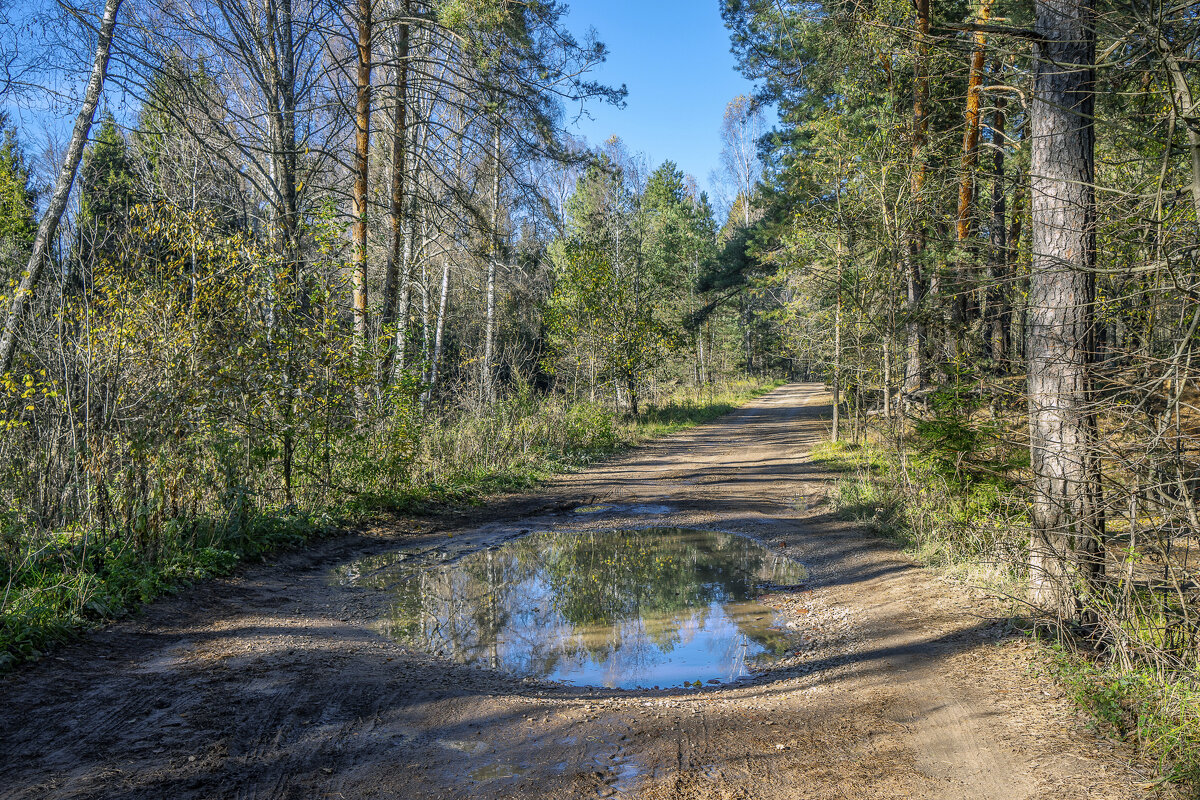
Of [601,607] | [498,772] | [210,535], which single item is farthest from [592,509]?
[498,772]

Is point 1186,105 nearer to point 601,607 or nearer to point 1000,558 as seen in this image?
point 1000,558

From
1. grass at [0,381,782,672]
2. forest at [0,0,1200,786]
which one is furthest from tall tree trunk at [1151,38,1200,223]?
grass at [0,381,782,672]

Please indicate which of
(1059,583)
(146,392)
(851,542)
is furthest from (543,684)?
(851,542)

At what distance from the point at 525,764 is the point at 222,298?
247 inches

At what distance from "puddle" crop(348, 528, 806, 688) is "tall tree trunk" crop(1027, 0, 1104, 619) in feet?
7.17

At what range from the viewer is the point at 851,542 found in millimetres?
8891

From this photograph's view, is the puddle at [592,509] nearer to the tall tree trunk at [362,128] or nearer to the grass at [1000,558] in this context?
the grass at [1000,558]


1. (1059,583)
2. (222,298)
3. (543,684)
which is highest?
(222,298)

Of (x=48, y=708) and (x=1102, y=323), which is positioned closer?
(x=48, y=708)

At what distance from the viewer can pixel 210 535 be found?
702cm

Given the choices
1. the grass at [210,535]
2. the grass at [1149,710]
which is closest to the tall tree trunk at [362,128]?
the grass at [210,535]

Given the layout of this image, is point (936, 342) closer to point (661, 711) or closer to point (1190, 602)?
point (1190, 602)

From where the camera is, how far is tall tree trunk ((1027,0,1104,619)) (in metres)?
4.76

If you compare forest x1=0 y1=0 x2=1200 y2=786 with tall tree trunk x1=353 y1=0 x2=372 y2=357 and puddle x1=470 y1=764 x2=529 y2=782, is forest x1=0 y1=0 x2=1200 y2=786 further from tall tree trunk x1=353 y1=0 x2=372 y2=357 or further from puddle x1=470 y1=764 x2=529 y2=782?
puddle x1=470 y1=764 x2=529 y2=782
